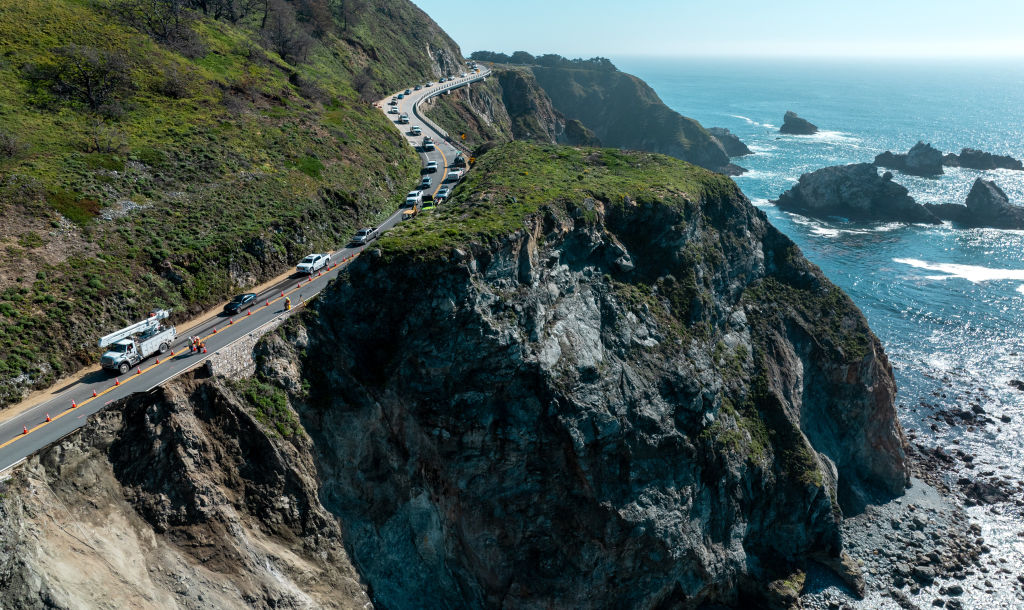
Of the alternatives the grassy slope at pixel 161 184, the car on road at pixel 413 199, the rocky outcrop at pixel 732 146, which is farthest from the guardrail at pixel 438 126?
the rocky outcrop at pixel 732 146

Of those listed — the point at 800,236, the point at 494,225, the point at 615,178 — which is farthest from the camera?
the point at 800,236

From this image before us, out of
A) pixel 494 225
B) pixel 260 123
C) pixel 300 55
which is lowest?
pixel 494 225

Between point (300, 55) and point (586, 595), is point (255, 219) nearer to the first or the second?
point (586, 595)

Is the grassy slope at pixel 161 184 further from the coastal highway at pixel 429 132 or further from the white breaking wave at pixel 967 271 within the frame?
the white breaking wave at pixel 967 271

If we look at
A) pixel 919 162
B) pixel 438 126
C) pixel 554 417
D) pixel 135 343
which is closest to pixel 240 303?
pixel 135 343

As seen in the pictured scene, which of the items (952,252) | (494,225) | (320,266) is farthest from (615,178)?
(952,252)

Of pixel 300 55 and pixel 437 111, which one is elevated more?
pixel 300 55

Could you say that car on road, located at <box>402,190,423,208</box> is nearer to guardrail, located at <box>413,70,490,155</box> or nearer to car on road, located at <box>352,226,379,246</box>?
car on road, located at <box>352,226,379,246</box>
